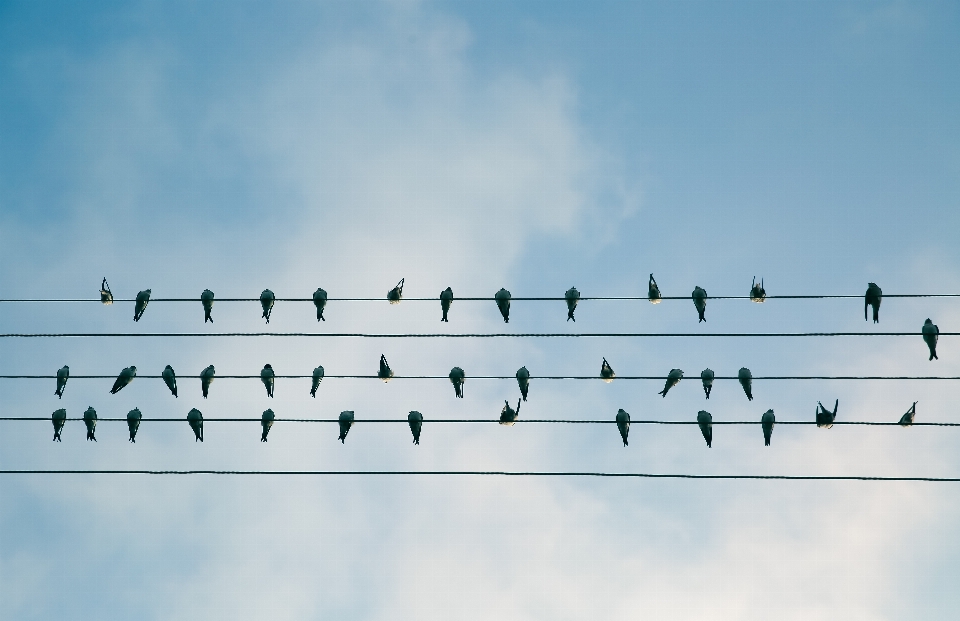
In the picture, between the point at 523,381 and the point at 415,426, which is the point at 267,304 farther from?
the point at 523,381

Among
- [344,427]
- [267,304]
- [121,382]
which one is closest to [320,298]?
[267,304]

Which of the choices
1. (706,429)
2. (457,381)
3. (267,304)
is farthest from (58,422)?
(706,429)

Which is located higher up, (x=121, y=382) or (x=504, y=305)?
(x=504, y=305)

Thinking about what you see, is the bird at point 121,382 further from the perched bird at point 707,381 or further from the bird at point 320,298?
the perched bird at point 707,381

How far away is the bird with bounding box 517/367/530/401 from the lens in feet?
49.6

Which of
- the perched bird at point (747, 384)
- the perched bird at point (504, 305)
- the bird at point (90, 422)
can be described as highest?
the perched bird at point (504, 305)

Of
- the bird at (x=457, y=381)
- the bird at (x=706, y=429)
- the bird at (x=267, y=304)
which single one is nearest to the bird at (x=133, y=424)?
the bird at (x=267, y=304)

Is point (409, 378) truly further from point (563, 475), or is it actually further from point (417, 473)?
point (563, 475)

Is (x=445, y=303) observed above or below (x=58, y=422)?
above

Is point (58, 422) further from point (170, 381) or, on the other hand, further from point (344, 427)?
point (344, 427)

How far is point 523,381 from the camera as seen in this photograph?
15227 mm

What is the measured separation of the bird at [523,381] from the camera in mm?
15133

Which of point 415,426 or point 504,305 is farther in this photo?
point 504,305

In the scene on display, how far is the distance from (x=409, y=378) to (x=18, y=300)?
20.6 ft
